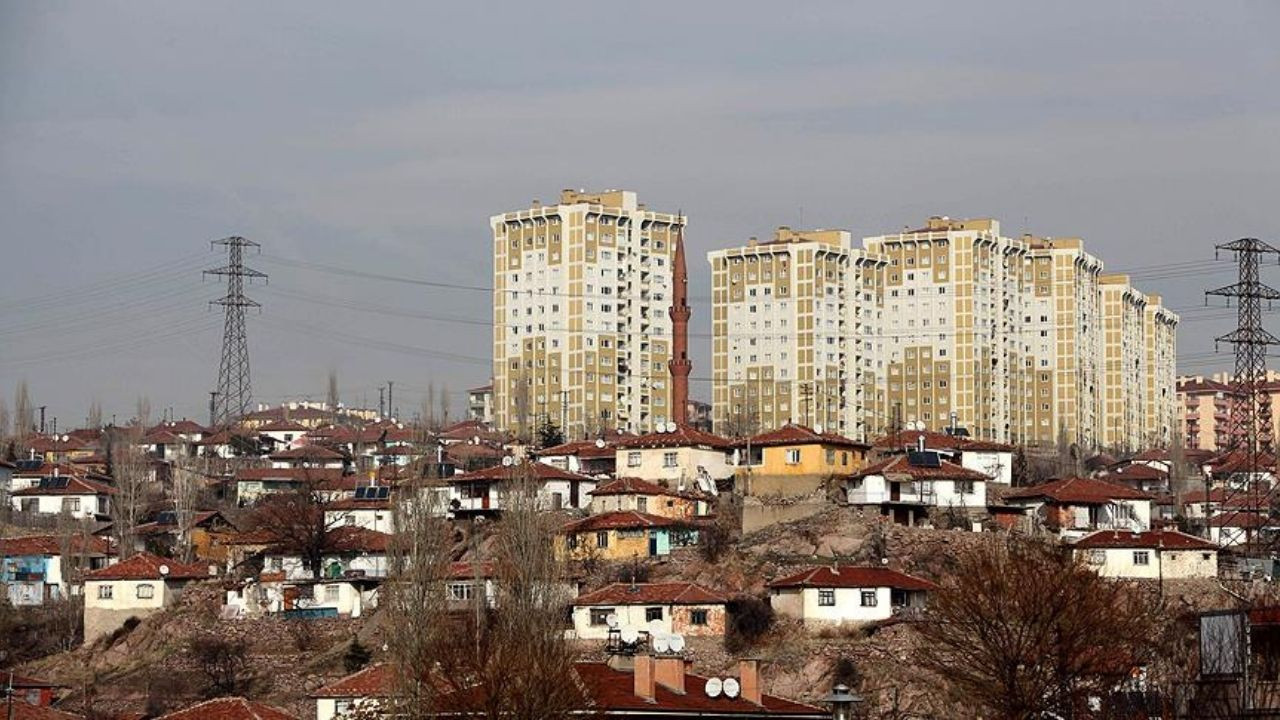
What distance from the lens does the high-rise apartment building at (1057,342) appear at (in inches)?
5851

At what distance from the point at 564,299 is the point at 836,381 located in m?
16.0

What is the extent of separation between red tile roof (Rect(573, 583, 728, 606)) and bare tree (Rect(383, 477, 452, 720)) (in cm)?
402

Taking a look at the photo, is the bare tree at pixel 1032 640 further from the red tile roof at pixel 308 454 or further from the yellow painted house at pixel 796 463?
the red tile roof at pixel 308 454

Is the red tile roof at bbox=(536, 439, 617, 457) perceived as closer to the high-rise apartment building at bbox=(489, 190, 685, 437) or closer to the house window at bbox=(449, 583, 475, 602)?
the house window at bbox=(449, 583, 475, 602)

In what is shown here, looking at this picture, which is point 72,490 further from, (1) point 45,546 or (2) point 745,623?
(2) point 745,623

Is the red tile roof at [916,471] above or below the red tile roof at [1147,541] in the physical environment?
above

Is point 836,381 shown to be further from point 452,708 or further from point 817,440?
point 452,708

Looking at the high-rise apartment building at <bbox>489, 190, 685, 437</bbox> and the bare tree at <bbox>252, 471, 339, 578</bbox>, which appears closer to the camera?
the bare tree at <bbox>252, 471, 339, 578</bbox>

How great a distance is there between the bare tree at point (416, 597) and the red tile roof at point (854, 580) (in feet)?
28.0

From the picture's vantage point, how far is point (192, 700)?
62625 millimetres

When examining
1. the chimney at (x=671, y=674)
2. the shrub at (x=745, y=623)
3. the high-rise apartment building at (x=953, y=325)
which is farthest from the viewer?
the high-rise apartment building at (x=953, y=325)

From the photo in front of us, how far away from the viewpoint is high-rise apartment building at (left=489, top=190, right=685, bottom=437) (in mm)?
139875

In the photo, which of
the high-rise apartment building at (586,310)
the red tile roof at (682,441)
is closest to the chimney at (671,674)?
the red tile roof at (682,441)

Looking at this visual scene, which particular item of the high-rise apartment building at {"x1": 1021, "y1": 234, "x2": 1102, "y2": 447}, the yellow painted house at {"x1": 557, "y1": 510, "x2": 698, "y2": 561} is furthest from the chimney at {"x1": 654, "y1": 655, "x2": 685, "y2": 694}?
the high-rise apartment building at {"x1": 1021, "y1": 234, "x2": 1102, "y2": 447}
